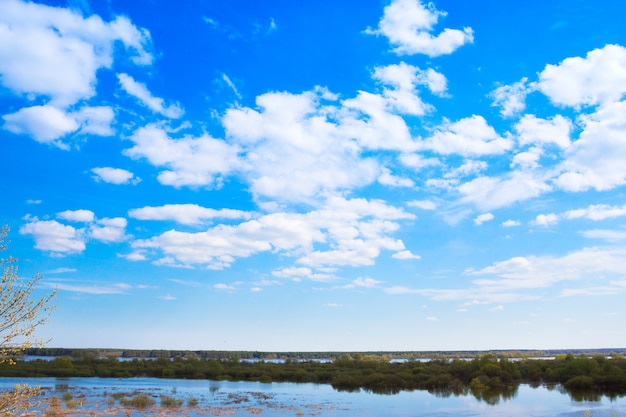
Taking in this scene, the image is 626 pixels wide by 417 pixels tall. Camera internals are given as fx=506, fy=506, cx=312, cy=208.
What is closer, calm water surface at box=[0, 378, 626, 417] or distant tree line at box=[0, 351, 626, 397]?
calm water surface at box=[0, 378, 626, 417]

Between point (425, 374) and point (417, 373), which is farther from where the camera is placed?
point (417, 373)

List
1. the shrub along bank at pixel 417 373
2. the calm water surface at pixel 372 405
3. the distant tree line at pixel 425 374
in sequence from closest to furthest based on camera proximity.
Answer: the calm water surface at pixel 372 405, the distant tree line at pixel 425 374, the shrub along bank at pixel 417 373

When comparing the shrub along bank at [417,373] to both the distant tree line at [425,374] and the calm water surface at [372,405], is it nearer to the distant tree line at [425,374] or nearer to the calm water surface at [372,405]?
the distant tree line at [425,374]

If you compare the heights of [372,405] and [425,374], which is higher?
[425,374]

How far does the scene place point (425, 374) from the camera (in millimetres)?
57469

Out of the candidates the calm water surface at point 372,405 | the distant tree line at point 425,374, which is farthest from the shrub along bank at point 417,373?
the calm water surface at point 372,405

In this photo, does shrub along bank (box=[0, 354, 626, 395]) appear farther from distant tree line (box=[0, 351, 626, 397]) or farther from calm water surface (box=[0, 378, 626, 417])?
calm water surface (box=[0, 378, 626, 417])

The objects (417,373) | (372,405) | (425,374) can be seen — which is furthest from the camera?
(417,373)

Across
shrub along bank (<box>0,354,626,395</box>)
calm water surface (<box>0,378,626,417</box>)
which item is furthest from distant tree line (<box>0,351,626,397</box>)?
calm water surface (<box>0,378,626,417</box>)

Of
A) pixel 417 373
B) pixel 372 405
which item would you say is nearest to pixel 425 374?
pixel 417 373

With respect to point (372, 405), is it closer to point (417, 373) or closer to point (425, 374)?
point (425, 374)

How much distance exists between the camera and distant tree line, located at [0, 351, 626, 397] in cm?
4938

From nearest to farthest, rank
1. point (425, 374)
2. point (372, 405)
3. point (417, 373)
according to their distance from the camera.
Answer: point (372, 405)
point (425, 374)
point (417, 373)

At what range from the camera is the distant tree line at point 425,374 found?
4938 centimetres
